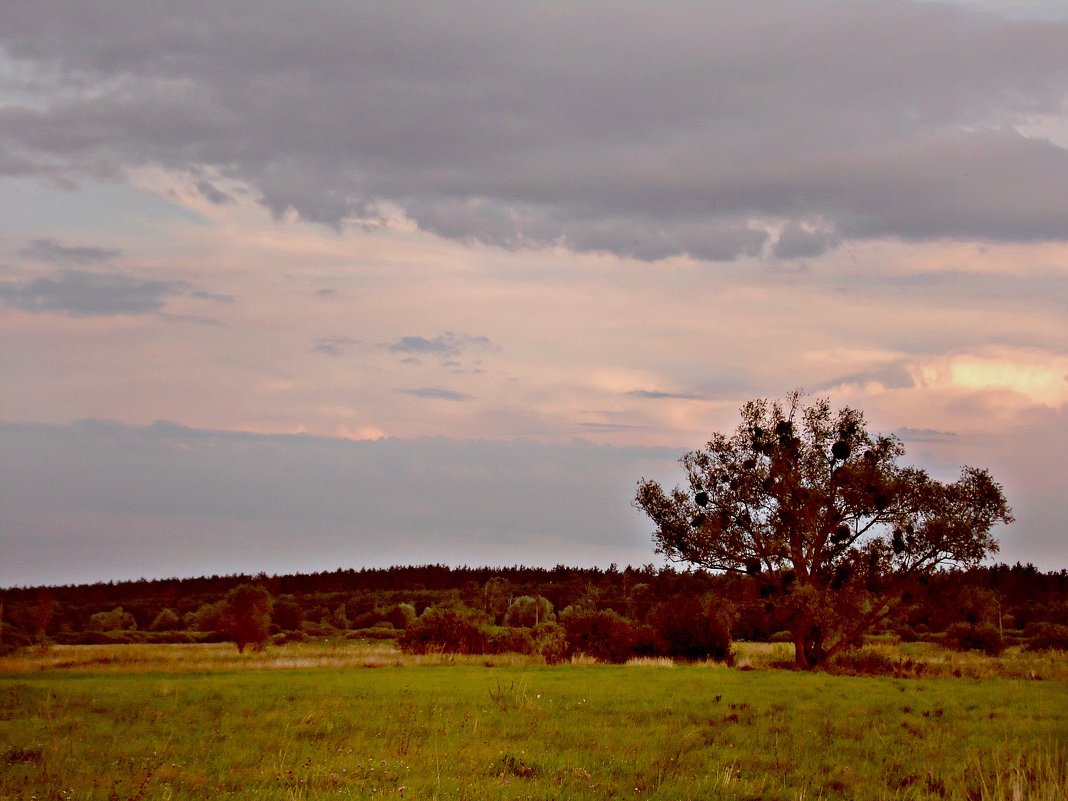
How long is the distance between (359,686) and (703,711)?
13483mm

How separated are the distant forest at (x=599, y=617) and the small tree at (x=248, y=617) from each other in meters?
0.44

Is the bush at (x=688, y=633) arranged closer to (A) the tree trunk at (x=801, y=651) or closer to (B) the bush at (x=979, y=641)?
(A) the tree trunk at (x=801, y=651)

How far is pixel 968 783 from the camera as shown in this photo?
2025 centimetres

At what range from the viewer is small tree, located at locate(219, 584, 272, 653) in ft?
236

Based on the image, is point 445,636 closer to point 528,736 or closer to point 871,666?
point 871,666

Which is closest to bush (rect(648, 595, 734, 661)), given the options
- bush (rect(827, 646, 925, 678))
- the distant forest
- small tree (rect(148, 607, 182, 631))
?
the distant forest

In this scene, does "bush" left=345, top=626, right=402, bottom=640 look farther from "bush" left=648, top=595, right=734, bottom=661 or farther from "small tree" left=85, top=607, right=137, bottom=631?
"bush" left=648, top=595, right=734, bottom=661

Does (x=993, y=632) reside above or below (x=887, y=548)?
below

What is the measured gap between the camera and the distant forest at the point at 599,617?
52.4 meters

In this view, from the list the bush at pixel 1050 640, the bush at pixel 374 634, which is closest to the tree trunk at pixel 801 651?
the bush at pixel 1050 640

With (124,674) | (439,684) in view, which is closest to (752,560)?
(439,684)

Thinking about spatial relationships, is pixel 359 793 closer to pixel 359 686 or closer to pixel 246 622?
pixel 359 686

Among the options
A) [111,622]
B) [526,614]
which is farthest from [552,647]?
[111,622]

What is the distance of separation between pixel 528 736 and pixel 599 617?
121 ft
